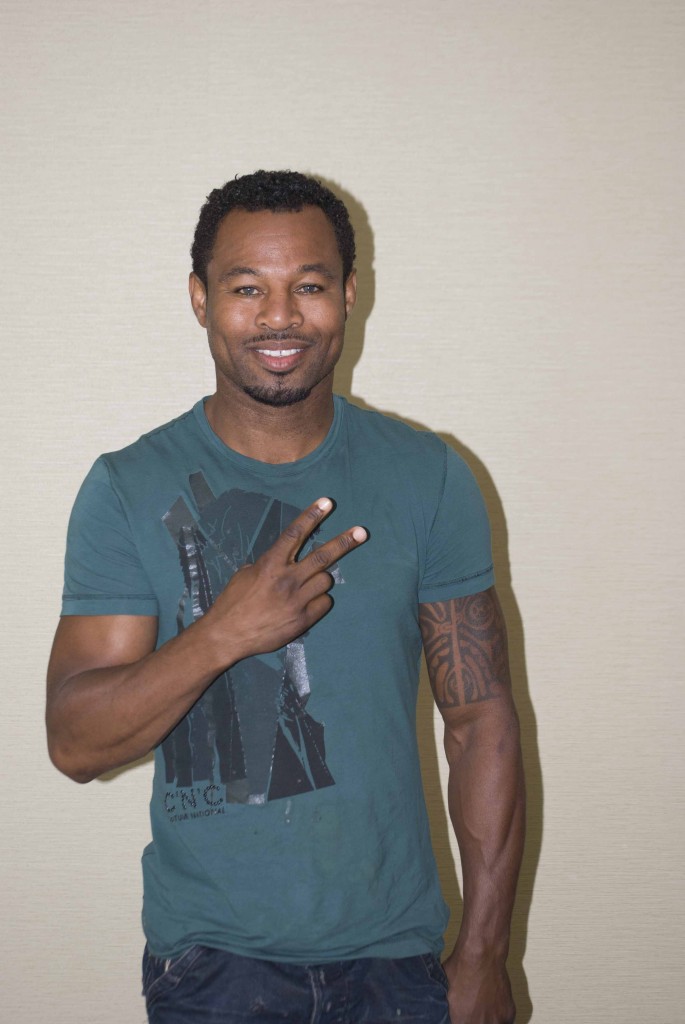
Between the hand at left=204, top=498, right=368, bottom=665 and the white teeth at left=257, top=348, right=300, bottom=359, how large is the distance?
253mm

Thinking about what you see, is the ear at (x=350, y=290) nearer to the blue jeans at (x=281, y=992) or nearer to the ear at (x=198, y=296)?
the ear at (x=198, y=296)

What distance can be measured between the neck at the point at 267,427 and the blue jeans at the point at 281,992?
2.13 feet

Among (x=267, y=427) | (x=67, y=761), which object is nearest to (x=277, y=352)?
(x=267, y=427)

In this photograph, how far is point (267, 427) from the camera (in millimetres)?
1407

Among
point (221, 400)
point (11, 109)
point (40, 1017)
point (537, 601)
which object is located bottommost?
point (40, 1017)

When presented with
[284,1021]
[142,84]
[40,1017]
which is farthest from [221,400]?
[40,1017]

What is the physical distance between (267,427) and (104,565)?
0.30 metres

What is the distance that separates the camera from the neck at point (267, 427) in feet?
4.60

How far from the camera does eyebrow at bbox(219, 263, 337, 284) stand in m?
1.38

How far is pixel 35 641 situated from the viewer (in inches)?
81.9

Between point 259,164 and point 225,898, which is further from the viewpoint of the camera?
point 259,164

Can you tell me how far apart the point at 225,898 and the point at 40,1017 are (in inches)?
45.4

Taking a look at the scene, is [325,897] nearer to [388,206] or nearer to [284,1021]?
[284,1021]

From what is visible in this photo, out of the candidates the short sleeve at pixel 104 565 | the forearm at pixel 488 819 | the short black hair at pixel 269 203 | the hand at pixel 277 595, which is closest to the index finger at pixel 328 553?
the hand at pixel 277 595
